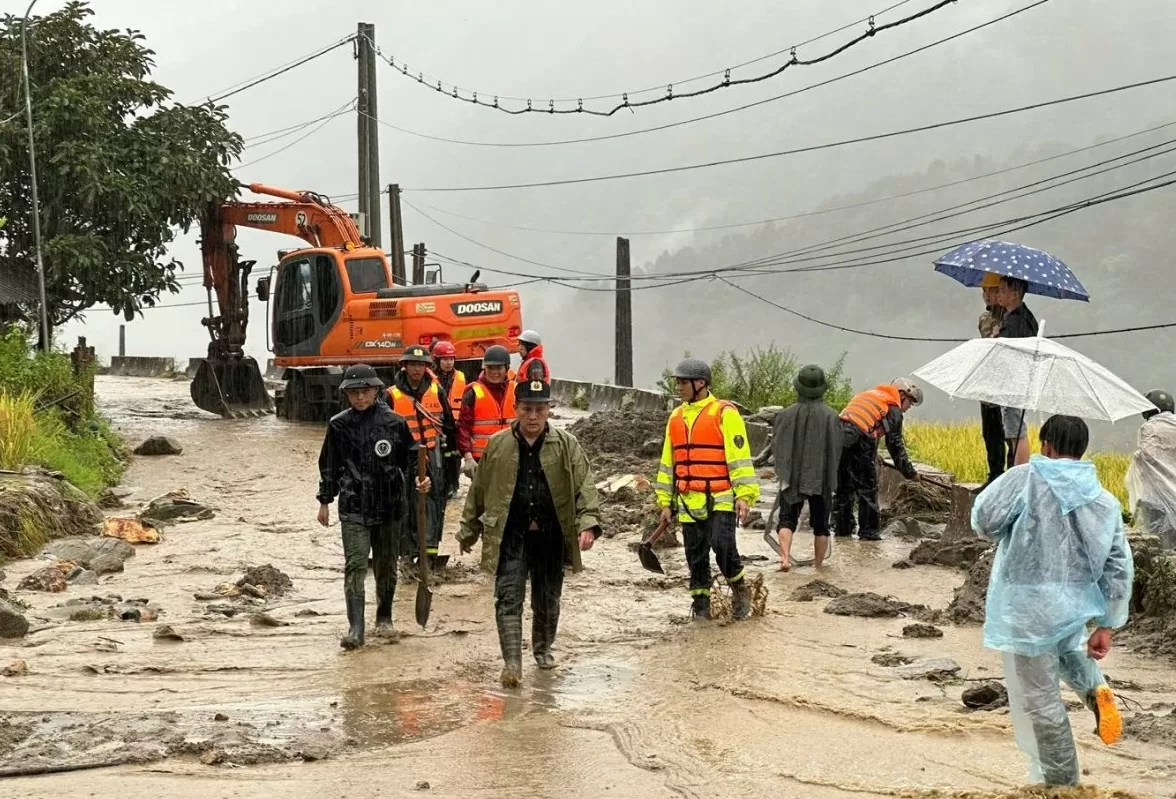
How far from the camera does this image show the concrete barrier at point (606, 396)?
28.2 meters

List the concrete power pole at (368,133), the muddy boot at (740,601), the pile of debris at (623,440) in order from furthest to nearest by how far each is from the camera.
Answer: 1. the concrete power pole at (368,133)
2. the pile of debris at (623,440)
3. the muddy boot at (740,601)

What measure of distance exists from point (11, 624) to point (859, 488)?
26.7ft

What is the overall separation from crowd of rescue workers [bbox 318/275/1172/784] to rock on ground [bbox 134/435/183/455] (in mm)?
8540

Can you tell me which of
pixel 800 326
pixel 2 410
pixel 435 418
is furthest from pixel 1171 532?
pixel 800 326

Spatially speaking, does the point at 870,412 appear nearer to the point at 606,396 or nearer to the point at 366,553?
the point at 366,553

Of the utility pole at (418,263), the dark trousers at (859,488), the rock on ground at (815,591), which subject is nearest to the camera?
the rock on ground at (815,591)

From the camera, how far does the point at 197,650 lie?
9.78 m

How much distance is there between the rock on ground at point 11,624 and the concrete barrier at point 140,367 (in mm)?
36991

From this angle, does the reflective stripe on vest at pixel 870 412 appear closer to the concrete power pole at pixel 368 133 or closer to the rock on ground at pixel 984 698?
the rock on ground at pixel 984 698

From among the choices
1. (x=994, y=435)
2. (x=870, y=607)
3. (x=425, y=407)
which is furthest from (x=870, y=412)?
(x=425, y=407)

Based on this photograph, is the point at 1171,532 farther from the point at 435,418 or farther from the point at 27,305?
the point at 27,305

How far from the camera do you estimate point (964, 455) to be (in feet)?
64.0

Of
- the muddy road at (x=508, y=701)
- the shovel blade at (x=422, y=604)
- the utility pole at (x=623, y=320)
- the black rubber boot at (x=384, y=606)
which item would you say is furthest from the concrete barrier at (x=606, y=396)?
the black rubber boot at (x=384, y=606)

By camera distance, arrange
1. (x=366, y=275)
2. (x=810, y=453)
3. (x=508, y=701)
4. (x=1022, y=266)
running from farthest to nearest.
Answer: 1. (x=366, y=275)
2. (x=810, y=453)
3. (x=1022, y=266)
4. (x=508, y=701)
